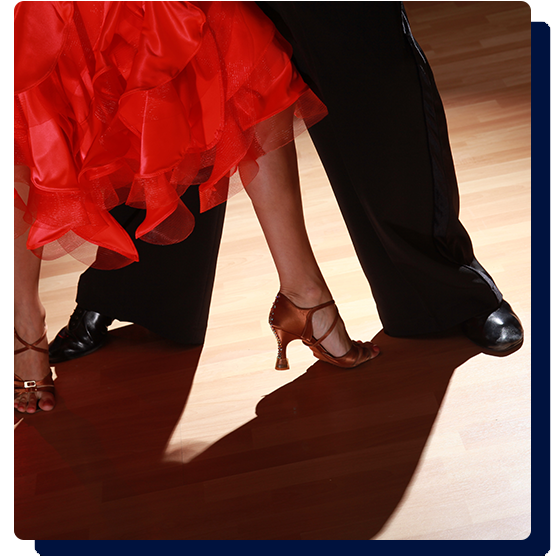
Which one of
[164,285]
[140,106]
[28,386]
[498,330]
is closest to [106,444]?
[28,386]

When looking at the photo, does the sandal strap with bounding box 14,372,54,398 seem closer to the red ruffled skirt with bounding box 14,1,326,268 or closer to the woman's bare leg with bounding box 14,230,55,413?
the woman's bare leg with bounding box 14,230,55,413

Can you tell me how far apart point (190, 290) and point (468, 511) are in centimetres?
61

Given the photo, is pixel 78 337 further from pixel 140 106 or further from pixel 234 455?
pixel 140 106

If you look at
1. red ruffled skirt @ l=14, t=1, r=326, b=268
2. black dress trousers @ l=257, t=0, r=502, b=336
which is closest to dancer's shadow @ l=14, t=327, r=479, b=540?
black dress trousers @ l=257, t=0, r=502, b=336

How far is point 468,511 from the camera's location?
88 centimetres

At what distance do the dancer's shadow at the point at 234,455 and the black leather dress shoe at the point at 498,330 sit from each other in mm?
42

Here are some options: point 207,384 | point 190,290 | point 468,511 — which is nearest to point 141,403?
point 207,384

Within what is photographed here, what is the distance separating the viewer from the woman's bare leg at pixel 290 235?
92 centimetres

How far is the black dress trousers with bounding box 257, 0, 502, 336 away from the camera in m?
0.82

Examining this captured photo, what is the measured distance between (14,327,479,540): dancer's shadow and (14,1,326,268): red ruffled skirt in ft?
1.20

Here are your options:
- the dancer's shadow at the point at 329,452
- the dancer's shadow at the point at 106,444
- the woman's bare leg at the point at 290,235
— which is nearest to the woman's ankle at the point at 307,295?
the woman's bare leg at the point at 290,235

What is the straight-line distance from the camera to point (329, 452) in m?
0.98
